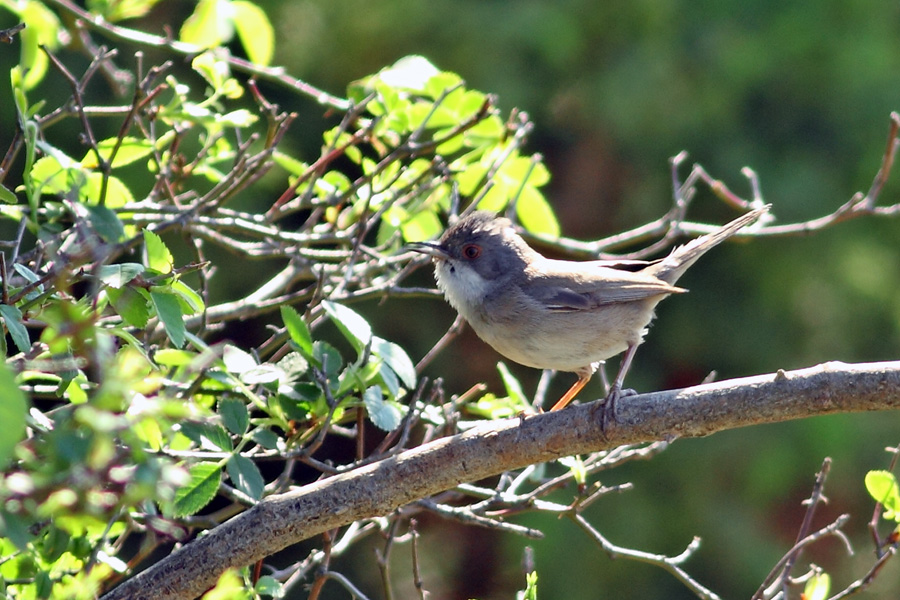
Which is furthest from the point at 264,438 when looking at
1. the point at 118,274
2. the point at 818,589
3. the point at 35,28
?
the point at 818,589

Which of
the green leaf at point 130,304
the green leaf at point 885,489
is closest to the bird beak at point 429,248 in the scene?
the green leaf at point 130,304

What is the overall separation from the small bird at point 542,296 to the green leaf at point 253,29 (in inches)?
37.1

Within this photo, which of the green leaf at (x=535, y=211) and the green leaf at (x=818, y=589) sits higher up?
the green leaf at (x=535, y=211)

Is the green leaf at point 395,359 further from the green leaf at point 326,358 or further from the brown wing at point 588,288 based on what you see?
the brown wing at point 588,288

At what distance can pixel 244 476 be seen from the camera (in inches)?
86.1

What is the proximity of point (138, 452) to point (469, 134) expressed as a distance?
8.13ft

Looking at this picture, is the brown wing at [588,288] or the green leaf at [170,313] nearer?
the green leaf at [170,313]

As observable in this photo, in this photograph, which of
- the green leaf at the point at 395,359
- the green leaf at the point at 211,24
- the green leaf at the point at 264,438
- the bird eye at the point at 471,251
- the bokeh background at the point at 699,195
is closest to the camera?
the green leaf at the point at 264,438

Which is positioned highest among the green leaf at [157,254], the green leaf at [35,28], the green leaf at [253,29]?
the green leaf at [35,28]

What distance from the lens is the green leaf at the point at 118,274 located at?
1798mm

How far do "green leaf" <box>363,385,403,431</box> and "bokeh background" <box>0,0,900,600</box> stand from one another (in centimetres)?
446

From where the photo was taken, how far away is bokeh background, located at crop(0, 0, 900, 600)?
6891 millimetres

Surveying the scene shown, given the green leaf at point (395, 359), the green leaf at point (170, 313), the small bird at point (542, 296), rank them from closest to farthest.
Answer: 1. the green leaf at point (170, 313)
2. the green leaf at point (395, 359)
3. the small bird at point (542, 296)

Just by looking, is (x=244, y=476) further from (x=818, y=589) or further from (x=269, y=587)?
(x=818, y=589)
